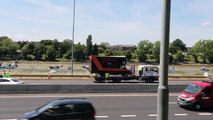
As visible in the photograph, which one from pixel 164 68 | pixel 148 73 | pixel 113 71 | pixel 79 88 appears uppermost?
pixel 164 68

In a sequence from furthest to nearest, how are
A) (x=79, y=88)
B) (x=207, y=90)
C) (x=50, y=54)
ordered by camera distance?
(x=50, y=54) < (x=79, y=88) < (x=207, y=90)

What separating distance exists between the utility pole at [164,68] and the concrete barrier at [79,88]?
23476 millimetres

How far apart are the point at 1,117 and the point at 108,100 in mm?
8512

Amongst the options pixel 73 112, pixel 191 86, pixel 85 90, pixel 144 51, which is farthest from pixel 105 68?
pixel 144 51

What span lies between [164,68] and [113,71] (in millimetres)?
36631

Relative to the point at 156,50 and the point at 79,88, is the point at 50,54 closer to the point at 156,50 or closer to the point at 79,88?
the point at 156,50

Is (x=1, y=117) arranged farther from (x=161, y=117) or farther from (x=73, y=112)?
(x=161, y=117)

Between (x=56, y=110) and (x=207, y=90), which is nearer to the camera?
(x=56, y=110)

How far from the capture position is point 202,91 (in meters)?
19.5

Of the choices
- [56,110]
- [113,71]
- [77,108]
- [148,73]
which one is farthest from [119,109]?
[148,73]

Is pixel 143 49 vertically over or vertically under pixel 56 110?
over

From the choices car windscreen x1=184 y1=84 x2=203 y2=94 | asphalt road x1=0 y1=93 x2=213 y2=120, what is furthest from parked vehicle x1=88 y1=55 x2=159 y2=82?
car windscreen x1=184 y1=84 x2=203 y2=94

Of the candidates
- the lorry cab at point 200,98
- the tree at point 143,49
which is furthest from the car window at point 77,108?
the tree at point 143,49

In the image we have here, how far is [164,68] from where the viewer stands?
3.64m
